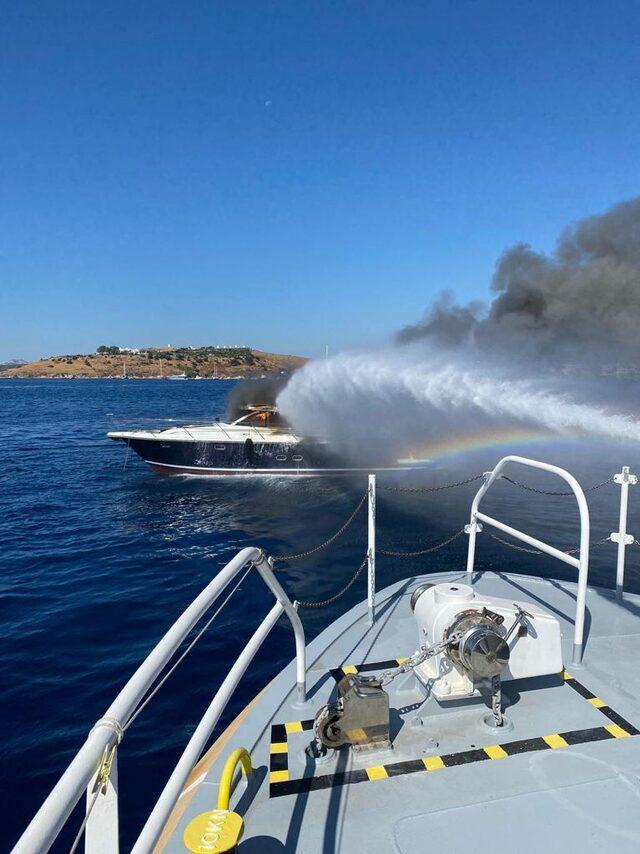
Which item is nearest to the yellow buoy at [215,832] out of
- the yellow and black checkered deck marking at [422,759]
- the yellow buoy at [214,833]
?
the yellow buoy at [214,833]

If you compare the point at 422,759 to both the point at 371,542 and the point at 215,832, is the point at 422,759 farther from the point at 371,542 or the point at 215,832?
the point at 371,542

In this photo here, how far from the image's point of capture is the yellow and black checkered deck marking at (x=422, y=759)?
4.43 m

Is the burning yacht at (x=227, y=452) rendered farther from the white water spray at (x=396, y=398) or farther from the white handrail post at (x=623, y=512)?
the white handrail post at (x=623, y=512)

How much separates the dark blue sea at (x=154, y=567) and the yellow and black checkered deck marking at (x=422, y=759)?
3.14 meters

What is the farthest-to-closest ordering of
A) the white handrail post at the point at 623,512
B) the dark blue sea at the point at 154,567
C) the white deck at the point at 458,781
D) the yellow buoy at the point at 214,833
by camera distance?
the dark blue sea at the point at 154,567 < the white handrail post at the point at 623,512 < the white deck at the point at 458,781 < the yellow buoy at the point at 214,833

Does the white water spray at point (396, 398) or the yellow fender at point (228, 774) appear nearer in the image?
the yellow fender at point (228, 774)

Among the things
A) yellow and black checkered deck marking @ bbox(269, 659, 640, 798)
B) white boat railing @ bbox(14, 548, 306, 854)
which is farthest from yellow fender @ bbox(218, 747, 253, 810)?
white boat railing @ bbox(14, 548, 306, 854)

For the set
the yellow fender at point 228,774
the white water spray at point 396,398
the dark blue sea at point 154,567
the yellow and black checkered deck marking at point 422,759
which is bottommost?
the dark blue sea at point 154,567

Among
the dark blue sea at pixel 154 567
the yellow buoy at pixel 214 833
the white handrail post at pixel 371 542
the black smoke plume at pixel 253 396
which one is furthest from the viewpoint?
the black smoke plume at pixel 253 396

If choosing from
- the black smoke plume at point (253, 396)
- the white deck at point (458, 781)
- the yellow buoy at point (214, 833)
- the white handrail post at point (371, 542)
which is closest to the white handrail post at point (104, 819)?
the yellow buoy at point (214, 833)

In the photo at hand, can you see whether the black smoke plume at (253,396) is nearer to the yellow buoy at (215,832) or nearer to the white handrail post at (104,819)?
the yellow buoy at (215,832)

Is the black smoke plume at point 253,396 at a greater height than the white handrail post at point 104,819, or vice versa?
the black smoke plume at point 253,396

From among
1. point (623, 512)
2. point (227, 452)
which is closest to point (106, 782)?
point (623, 512)

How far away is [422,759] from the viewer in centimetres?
470
